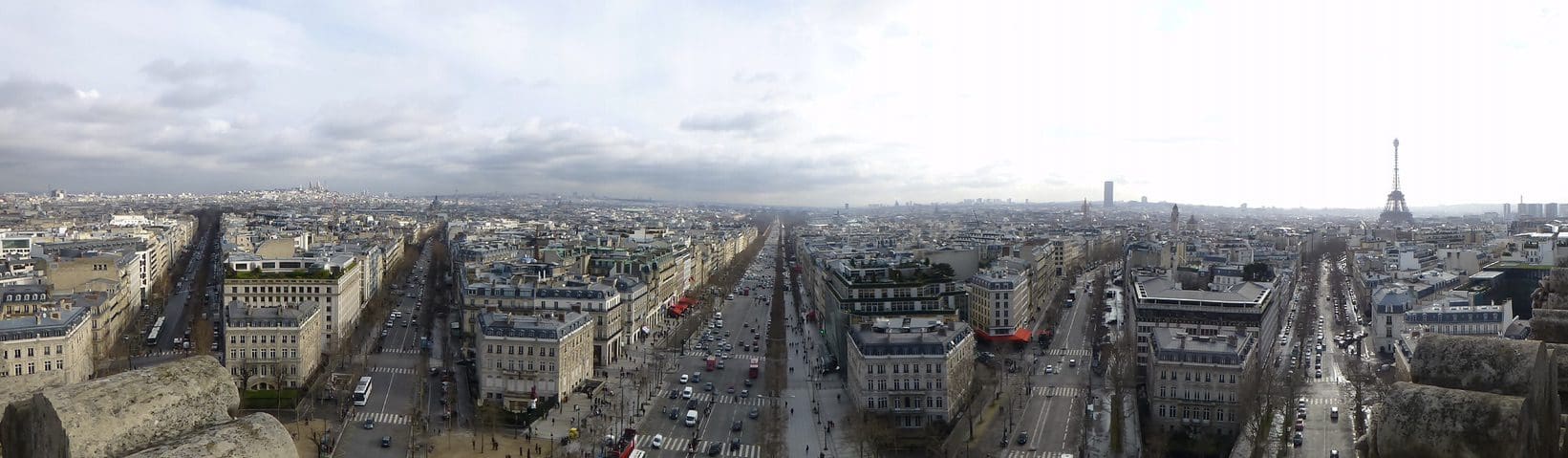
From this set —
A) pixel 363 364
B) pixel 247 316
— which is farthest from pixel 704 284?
pixel 247 316

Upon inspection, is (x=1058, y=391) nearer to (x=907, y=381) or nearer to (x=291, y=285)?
(x=907, y=381)

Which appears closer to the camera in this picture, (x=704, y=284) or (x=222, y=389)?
(x=222, y=389)

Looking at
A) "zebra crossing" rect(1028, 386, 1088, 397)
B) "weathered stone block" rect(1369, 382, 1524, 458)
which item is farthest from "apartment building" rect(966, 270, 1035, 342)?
"weathered stone block" rect(1369, 382, 1524, 458)

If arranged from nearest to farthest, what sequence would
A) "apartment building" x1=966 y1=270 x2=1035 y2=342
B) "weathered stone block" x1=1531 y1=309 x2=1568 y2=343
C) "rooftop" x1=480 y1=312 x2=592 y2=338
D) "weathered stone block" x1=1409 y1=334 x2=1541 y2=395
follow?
"weathered stone block" x1=1409 y1=334 x2=1541 y2=395 < "weathered stone block" x1=1531 y1=309 x2=1568 y2=343 < "rooftop" x1=480 y1=312 x2=592 y2=338 < "apartment building" x1=966 y1=270 x2=1035 y2=342

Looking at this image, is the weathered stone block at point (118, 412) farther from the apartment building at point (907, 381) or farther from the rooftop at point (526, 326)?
the rooftop at point (526, 326)

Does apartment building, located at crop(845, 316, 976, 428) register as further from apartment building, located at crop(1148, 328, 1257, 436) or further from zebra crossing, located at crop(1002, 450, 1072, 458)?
apartment building, located at crop(1148, 328, 1257, 436)

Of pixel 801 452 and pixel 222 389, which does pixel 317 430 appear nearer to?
pixel 801 452
